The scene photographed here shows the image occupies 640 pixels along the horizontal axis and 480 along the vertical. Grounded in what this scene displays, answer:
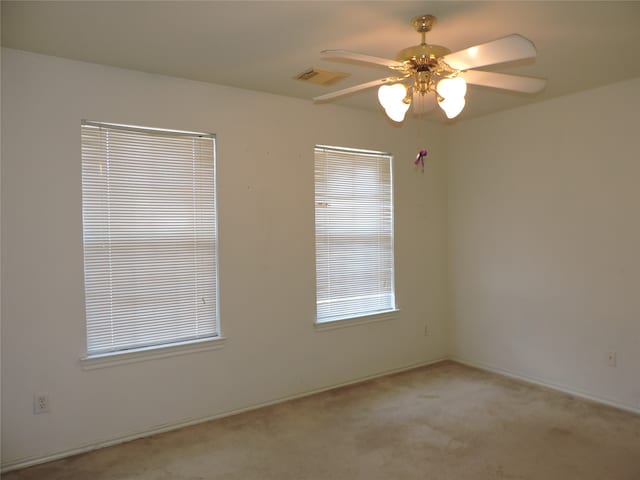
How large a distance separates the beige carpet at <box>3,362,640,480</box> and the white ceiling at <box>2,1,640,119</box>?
98.7 inches

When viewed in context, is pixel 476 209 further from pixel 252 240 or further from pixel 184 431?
pixel 184 431

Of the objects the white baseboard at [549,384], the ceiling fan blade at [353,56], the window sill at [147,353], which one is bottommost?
the white baseboard at [549,384]

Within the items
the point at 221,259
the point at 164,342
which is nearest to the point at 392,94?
the point at 221,259

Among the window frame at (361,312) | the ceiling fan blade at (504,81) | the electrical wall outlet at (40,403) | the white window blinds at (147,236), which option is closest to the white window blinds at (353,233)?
the window frame at (361,312)

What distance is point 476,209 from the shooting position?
15.1 ft

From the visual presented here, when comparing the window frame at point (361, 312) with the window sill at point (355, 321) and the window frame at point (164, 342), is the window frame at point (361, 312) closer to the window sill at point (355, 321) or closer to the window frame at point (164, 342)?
the window sill at point (355, 321)

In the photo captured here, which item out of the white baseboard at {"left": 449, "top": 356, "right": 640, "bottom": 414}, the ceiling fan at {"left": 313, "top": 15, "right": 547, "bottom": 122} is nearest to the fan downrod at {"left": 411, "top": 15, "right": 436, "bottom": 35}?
the ceiling fan at {"left": 313, "top": 15, "right": 547, "bottom": 122}

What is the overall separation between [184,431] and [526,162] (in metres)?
3.64

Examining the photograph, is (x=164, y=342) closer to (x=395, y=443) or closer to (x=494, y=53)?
(x=395, y=443)

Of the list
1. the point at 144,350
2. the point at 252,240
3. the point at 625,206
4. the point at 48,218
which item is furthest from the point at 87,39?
the point at 625,206

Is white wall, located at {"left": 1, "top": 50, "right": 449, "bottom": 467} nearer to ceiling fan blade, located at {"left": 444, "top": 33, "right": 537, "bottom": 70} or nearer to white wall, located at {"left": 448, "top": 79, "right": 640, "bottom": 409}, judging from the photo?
white wall, located at {"left": 448, "top": 79, "right": 640, "bottom": 409}

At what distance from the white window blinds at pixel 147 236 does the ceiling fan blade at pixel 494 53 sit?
6.58 feet

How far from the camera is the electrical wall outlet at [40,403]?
2.80 meters

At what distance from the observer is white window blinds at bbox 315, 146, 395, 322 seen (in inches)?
159
